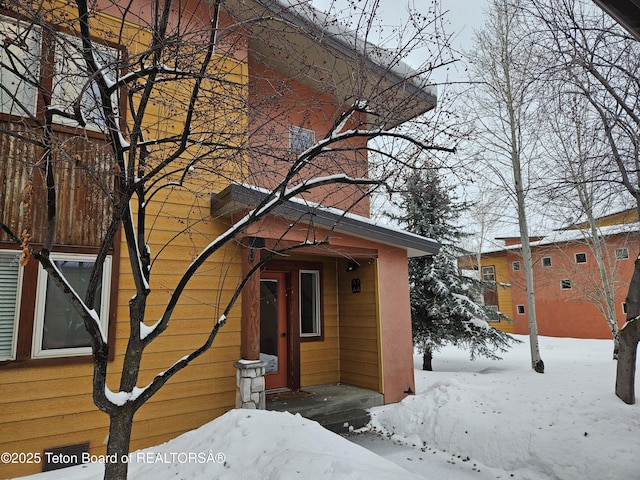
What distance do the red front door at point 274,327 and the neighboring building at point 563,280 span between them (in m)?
10.2

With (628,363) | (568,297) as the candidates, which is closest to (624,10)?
(628,363)

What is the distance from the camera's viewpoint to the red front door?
6.99 m

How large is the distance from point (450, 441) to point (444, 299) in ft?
15.2

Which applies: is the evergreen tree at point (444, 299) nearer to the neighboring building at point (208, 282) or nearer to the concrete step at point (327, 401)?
the neighboring building at point (208, 282)

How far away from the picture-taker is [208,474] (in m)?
3.06

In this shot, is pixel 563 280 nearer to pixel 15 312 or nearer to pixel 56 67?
pixel 15 312

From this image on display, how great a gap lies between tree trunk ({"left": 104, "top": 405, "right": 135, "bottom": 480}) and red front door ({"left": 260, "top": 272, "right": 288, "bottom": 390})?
4600mm

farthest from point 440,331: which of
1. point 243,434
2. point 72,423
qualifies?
point 72,423

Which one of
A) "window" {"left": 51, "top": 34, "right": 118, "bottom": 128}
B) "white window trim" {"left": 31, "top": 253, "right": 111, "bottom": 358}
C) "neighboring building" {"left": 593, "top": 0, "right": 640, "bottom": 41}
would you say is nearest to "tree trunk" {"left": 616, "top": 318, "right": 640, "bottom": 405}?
"neighboring building" {"left": 593, "top": 0, "right": 640, "bottom": 41}

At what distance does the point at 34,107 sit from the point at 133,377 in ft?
12.0

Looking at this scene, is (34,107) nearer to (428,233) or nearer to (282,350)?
(282,350)

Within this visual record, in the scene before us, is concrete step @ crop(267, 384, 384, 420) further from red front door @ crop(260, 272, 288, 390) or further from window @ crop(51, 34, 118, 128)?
window @ crop(51, 34, 118, 128)

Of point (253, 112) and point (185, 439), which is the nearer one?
point (253, 112)

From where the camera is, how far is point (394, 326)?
685 cm
